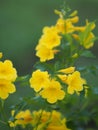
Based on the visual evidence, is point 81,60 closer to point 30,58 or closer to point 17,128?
point 30,58

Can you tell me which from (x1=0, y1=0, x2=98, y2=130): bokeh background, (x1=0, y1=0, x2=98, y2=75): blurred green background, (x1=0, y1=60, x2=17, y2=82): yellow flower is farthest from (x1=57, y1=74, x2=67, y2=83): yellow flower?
(x1=0, y1=0, x2=98, y2=75): blurred green background

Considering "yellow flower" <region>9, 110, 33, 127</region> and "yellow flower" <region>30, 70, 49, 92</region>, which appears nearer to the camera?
"yellow flower" <region>30, 70, 49, 92</region>

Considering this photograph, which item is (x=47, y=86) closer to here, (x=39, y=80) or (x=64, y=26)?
(x=39, y=80)

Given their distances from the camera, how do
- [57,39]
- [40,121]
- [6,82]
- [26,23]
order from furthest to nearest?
[26,23] → [57,39] → [40,121] → [6,82]

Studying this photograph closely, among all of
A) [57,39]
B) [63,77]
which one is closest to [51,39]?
[57,39]

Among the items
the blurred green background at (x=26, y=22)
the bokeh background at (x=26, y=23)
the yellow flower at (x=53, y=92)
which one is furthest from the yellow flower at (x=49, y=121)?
the blurred green background at (x=26, y=22)

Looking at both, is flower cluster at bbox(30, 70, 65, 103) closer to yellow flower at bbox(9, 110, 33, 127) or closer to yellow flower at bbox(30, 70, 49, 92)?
yellow flower at bbox(30, 70, 49, 92)
